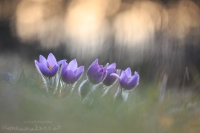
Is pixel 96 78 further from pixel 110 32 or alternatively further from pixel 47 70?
pixel 110 32

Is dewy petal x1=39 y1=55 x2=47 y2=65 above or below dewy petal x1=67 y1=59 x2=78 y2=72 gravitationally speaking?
above

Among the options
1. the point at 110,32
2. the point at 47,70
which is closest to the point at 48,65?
the point at 47,70

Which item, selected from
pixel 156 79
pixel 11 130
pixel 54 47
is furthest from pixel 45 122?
pixel 156 79

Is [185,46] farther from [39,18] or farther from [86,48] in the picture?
[39,18]

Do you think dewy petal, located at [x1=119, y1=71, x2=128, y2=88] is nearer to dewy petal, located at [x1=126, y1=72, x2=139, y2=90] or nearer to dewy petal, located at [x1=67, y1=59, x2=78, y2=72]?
dewy petal, located at [x1=126, y1=72, x2=139, y2=90]

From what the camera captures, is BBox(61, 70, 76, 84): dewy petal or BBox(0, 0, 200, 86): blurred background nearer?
BBox(61, 70, 76, 84): dewy petal

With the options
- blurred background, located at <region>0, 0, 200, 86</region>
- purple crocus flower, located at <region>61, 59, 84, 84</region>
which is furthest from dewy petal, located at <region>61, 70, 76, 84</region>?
blurred background, located at <region>0, 0, 200, 86</region>
